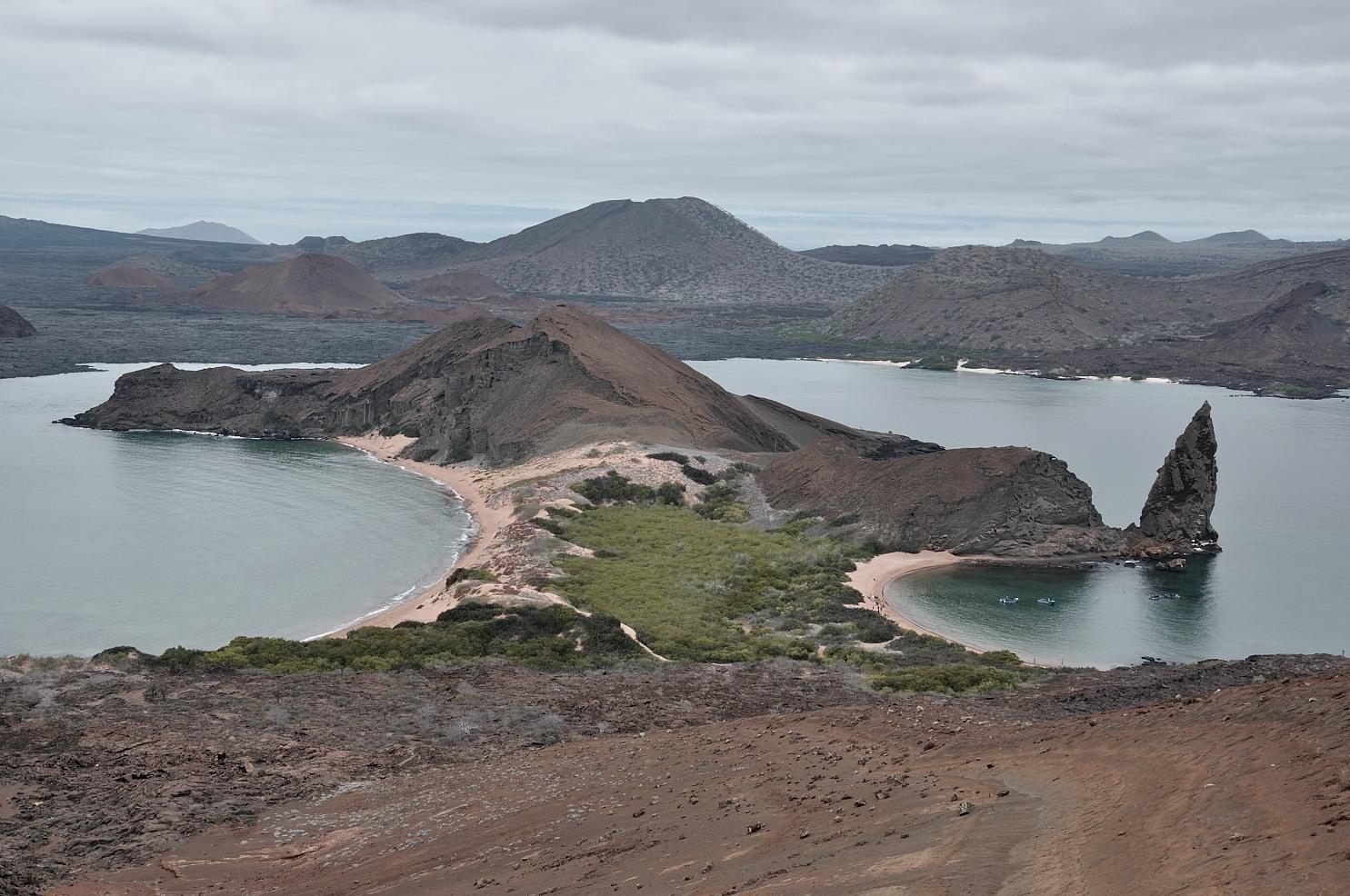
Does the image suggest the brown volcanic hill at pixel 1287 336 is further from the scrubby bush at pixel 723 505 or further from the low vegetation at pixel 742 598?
the low vegetation at pixel 742 598

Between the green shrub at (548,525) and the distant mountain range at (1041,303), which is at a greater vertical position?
the distant mountain range at (1041,303)

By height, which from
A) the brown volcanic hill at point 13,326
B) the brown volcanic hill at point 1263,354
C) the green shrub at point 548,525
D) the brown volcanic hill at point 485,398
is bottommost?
the green shrub at point 548,525

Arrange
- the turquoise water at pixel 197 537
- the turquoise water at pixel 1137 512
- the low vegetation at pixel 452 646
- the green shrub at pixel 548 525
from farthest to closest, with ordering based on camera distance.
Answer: the green shrub at pixel 548 525 → the turquoise water at pixel 1137 512 → the turquoise water at pixel 197 537 → the low vegetation at pixel 452 646

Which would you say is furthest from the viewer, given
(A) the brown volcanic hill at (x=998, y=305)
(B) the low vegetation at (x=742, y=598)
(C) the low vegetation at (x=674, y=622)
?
(A) the brown volcanic hill at (x=998, y=305)

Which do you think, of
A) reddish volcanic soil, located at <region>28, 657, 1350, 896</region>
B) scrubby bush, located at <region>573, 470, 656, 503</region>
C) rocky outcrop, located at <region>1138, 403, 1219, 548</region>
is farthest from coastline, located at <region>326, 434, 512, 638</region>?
rocky outcrop, located at <region>1138, 403, 1219, 548</region>

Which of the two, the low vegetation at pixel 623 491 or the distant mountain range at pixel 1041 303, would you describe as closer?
the low vegetation at pixel 623 491

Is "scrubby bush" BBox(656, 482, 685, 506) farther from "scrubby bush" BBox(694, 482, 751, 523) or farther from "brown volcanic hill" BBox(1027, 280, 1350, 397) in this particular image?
"brown volcanic hill" BBox(1027, 280, 1350, 397)

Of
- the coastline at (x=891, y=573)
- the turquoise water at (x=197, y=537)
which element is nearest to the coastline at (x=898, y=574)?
the coastline at (x=891, y=573)

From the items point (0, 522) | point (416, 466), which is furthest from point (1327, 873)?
point (416, 466)
